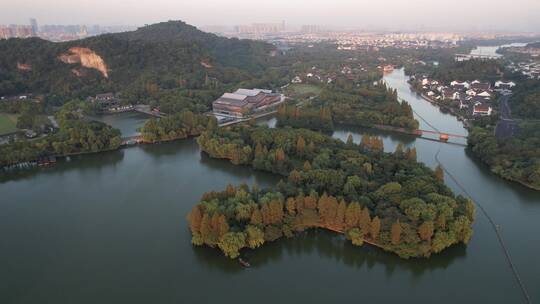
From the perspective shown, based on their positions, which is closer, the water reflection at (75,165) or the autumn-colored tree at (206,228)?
the autumn-colored tree at (206,228)

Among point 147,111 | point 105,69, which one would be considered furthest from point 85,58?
point 147,111

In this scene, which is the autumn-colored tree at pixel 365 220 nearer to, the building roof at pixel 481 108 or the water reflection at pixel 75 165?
the water reflection at pixel 75 165

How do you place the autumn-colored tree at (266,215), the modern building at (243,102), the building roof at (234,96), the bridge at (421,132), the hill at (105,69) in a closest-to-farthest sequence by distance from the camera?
the autumn-colored tree at (266,215) < the bridge at (421,132) < the modern building at (243,102) < the building roof at (234,96) < the hill at (105,69)

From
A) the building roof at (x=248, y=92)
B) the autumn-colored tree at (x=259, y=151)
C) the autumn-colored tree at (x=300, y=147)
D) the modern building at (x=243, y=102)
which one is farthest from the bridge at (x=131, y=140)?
the building roof at (x=248, y=92)

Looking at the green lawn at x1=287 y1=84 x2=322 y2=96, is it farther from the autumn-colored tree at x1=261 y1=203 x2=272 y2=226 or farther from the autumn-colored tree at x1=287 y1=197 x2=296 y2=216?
the autumn-colored tree at x1=261 y1=203 x2=272 y2=226

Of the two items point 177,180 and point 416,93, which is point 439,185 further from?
point 416,93

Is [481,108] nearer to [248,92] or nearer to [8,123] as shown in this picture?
[248,92]

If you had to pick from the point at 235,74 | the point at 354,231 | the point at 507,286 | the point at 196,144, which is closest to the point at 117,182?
the point at 196,144
